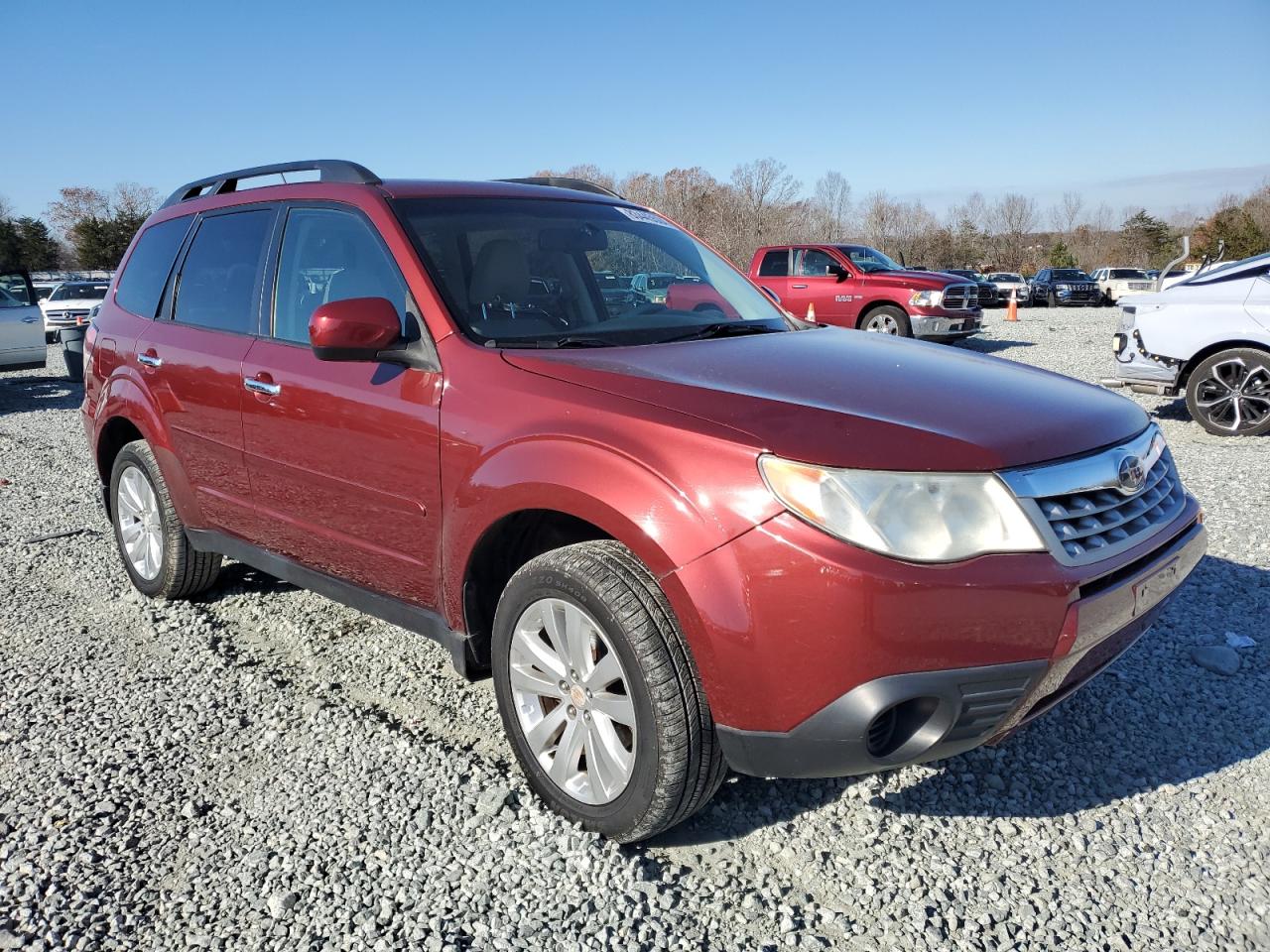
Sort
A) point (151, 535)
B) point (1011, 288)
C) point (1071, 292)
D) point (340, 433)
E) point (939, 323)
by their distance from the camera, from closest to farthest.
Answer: point (340, 433) → point (151, 535) → point (939, 323) → point (1071, 292) → point (1011, 288)

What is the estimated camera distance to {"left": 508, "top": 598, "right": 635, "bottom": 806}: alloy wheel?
8.26 ft

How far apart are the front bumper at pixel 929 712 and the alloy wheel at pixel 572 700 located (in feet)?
1.11

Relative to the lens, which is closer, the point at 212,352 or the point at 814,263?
the point at 212,352

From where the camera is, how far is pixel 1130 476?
2.53 meters

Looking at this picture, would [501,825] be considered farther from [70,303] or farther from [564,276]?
[70,303]

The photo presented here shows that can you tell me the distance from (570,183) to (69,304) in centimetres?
2475

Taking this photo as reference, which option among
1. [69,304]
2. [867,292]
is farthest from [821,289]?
[69,304]

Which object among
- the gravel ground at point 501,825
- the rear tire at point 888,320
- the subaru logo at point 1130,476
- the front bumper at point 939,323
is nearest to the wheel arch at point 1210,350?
the gravel ground at point 501,825

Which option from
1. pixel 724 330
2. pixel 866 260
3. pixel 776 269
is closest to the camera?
pixel 724 330

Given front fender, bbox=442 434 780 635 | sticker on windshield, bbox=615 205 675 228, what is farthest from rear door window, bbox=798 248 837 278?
front fender, bbox=442 434 780 635

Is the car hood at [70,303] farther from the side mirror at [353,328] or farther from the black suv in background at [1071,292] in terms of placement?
the black suv in background at [1071,292]

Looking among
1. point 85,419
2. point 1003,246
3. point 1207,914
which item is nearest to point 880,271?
point 85,419

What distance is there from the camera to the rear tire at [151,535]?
4.41 m

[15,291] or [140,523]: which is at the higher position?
[15,291]
